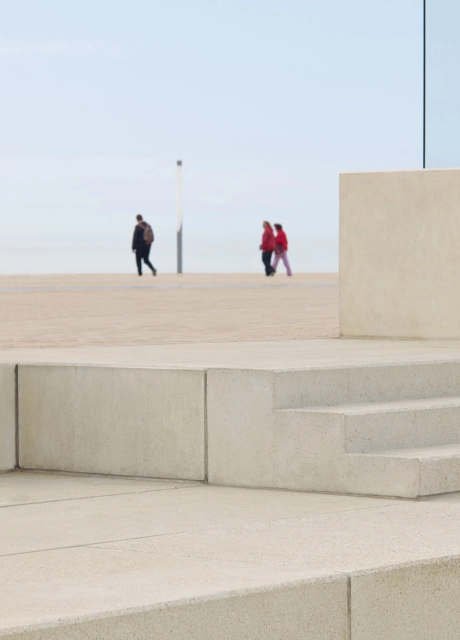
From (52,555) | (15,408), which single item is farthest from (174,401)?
(52,555)

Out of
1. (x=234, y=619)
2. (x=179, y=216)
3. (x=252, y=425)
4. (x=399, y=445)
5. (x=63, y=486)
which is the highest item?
(x=179, y=216)

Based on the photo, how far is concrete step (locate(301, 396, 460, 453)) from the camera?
247 inches

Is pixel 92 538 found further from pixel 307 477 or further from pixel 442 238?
pixel 442 238

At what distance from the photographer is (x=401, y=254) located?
32.9 feet

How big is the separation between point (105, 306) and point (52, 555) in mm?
13474

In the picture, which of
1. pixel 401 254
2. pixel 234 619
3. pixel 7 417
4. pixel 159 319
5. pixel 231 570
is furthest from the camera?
pixel 159 319

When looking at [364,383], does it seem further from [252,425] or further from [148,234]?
[148,234]

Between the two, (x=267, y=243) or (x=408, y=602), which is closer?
(x=408, y=602)

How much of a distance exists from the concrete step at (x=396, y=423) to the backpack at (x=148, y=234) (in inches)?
1127

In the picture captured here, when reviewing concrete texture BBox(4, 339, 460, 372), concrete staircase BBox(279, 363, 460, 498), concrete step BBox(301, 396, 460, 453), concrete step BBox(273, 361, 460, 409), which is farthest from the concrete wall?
concrete step BBox(301, 396, 460, 453)

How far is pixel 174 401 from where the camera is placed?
672 cm

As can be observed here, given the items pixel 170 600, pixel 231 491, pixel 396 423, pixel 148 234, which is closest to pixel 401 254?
pixel 396 423

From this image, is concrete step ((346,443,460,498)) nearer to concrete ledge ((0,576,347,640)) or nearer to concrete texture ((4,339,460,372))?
concrete texture ((4,339,460,372))

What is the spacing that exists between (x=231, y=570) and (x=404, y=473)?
2131 mm
